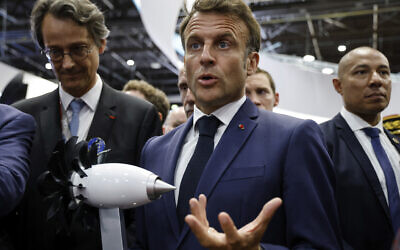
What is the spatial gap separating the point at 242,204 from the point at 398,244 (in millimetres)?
986

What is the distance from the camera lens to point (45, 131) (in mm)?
2221

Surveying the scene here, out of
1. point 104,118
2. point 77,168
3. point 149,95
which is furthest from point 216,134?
point 149,95

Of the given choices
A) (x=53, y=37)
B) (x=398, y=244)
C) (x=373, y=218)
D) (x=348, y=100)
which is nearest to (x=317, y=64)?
(x=348, y=100)

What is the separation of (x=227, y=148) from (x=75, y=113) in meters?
0.97

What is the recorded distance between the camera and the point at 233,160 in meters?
1.66

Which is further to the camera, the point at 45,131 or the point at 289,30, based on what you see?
the point at 289,30

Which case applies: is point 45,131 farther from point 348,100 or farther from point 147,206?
point 348,100

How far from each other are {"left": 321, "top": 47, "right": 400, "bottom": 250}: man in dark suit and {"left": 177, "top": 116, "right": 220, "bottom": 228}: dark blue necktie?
120 cm

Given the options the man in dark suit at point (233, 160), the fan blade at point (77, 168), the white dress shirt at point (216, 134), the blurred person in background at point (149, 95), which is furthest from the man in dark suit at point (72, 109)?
the blurred person in background at point (149, 95)

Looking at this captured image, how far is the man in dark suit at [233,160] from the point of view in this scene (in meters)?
1.55

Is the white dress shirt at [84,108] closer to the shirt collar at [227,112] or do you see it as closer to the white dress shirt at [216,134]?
the white dress shirt at [216,134]

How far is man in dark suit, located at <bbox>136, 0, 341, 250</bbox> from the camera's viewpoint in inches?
61.2

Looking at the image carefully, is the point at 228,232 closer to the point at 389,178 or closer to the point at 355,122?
the point at 389,178

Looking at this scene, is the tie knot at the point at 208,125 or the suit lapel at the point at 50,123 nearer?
the tie knot at the point at 208,125
